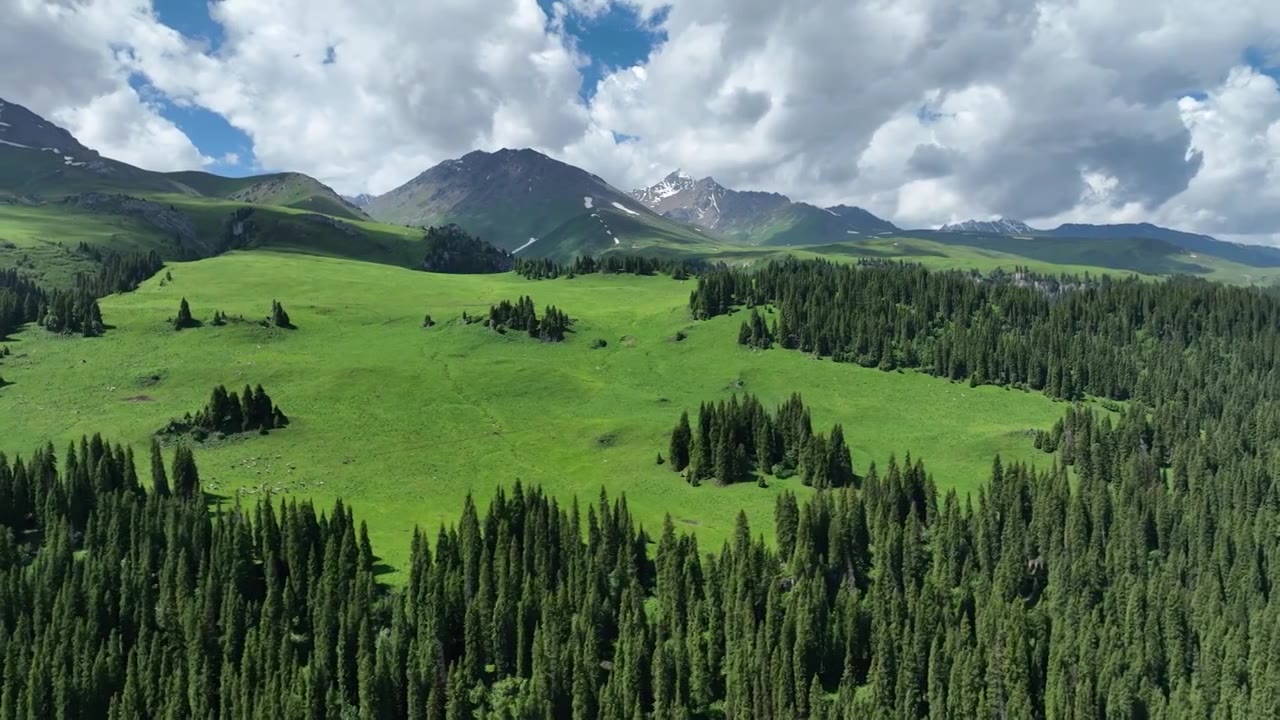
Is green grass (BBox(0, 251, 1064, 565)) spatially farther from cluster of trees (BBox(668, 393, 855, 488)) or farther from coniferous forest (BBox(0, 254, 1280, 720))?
coniferous forest (BBox(0, 254, 1280, 720))

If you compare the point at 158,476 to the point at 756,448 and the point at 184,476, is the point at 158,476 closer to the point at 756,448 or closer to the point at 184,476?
the point at 184,476

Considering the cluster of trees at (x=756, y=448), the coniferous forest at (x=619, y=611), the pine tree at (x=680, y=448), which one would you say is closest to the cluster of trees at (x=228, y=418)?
the coniferous forest at (x=619, y=611)

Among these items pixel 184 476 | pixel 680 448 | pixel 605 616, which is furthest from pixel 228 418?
pixel 605 616

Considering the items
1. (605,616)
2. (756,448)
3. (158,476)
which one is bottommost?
(605,616)

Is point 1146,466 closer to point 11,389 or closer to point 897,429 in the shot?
point 897,429

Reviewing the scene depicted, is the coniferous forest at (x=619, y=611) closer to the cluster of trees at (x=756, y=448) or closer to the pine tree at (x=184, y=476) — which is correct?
the pine tree at (x=184, y=476)
